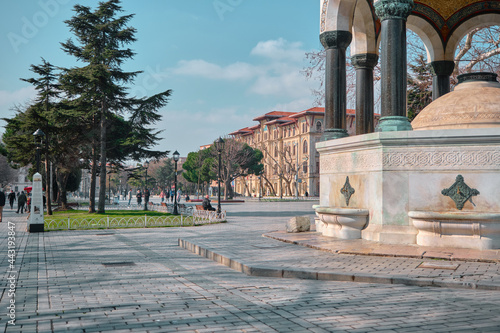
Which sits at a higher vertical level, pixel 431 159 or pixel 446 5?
pixel 446 5

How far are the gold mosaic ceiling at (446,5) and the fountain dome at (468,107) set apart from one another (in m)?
4.20

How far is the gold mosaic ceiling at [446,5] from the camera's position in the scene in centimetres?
1472

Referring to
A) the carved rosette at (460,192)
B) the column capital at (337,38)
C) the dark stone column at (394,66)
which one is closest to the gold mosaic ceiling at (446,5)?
the column capital at (337,38)

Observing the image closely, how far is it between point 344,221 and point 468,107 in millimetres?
3634

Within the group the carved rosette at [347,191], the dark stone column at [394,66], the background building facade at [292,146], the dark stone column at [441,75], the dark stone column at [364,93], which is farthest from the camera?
the background building facade at [292,146]

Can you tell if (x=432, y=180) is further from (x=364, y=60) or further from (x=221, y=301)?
(x=364, y=60)

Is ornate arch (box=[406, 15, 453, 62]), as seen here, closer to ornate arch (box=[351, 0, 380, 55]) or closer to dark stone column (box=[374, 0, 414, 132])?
ornate arch (box=[351, 0, 380, 55])

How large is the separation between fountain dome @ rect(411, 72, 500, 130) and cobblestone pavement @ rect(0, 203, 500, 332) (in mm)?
3729

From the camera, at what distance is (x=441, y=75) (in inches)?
601

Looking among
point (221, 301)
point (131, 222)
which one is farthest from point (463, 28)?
point (131, 222)

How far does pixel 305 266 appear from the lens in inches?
303

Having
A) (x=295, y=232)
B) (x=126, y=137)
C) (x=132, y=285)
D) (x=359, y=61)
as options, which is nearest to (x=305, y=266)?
(x=132, y=285)

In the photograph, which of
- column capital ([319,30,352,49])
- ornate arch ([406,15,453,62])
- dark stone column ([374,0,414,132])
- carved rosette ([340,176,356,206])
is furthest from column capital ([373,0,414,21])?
ornate arch ([406,15,453,62])

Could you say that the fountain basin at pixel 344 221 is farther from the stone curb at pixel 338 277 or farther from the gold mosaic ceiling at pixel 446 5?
the gold mosaic ceiling at pixel 446 5
